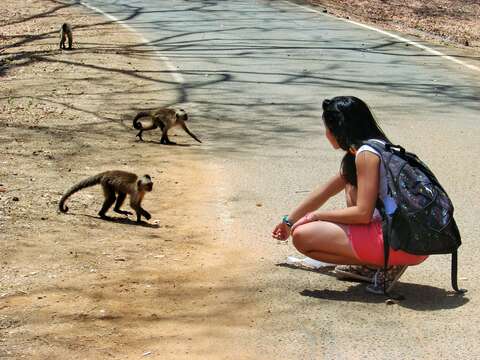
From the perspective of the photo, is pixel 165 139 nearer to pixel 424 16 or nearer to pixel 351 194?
pixel 351 194

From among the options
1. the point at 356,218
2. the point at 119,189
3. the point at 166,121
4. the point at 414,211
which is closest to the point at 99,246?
the point at 119,189

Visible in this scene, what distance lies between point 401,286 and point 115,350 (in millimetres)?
2076

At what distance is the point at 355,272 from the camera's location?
249 inches

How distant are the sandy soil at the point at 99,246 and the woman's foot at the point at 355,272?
0.69 meters

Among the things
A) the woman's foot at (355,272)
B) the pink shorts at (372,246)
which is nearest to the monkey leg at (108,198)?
the woman's foot at (355,272)

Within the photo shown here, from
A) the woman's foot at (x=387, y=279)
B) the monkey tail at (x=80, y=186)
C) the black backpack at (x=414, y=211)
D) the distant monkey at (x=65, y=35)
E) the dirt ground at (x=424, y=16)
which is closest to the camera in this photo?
the black backpack at (x=414, y=211)

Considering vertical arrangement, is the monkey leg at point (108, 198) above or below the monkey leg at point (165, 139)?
above

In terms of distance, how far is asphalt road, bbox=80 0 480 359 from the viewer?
18.1ft

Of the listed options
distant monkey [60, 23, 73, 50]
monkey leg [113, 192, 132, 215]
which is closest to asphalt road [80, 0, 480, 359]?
monkey leg [113, 192, 132, 215]

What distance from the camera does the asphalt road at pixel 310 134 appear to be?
552cm

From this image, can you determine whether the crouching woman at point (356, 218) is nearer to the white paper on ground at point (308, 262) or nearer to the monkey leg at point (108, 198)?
the white paper on ground at point (308, 262)

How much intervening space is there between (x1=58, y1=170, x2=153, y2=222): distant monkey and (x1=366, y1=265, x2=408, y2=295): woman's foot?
2.74 meters

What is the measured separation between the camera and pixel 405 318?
5680mm

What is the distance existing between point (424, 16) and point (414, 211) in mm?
23173
